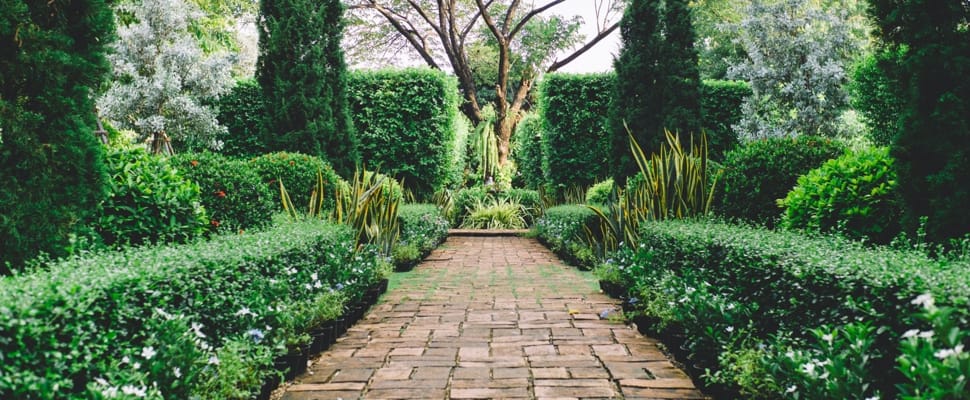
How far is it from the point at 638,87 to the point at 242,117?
7.54 metres

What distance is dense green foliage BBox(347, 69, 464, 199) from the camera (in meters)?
12.5

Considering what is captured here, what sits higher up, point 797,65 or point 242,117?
point 797,65

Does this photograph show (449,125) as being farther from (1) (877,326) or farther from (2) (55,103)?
(1) (877,326)

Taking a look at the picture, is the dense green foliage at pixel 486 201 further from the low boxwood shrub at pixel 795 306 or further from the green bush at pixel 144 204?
the low boxwood shrub at pixel 795 306

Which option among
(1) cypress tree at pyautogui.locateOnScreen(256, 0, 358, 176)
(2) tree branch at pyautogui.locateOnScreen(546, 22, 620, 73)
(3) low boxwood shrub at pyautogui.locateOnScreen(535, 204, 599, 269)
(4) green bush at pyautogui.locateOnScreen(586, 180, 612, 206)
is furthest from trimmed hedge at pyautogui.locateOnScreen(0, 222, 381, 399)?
(2) tree branch at pyautogui.locateOnScreen(546, 22, 620, 73)

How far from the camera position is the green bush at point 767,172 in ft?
19.3

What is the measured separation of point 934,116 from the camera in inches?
151

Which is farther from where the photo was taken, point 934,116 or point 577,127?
point 577,127

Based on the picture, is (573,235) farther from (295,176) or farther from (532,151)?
(532,151)

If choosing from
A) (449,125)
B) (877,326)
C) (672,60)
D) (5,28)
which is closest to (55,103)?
(5,28)

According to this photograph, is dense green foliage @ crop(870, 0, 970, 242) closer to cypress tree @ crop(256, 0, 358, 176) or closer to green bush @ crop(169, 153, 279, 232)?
green bush @ crop(169, 153, 279, 232)

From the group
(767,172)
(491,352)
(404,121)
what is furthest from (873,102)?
(491,352)

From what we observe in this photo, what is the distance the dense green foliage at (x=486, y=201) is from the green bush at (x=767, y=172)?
7.95 m

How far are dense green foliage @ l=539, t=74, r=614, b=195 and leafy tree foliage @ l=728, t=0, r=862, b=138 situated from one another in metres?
3.81
